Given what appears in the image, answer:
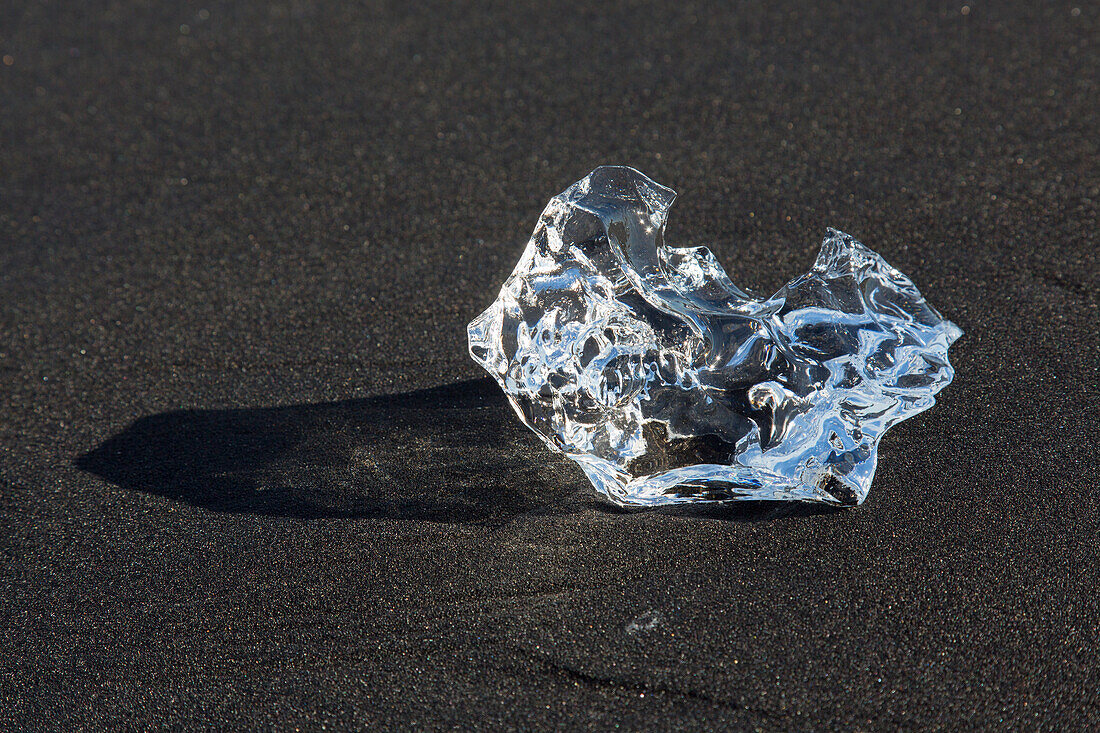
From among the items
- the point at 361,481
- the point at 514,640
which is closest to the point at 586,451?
the point at 514,640

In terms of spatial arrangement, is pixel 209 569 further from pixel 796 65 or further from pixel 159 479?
pixel 796 65

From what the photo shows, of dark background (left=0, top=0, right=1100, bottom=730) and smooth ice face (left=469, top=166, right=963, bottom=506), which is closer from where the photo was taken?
dark background (left=0, top=0, right=1100, bottom=730)

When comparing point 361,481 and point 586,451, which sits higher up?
point 586,451

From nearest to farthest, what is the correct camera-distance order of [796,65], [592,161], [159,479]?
[159,479] < [592,161] < [796,65]

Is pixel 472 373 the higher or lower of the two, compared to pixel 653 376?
lower
